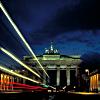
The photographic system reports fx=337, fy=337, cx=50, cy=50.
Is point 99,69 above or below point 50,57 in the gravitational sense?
below

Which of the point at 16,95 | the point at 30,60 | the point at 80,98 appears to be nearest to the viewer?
the point at 80,98

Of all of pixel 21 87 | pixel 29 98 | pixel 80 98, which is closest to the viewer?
pixel 80 98

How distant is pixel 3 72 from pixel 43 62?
156733mm

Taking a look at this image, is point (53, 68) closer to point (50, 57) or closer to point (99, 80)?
point (50, 57)

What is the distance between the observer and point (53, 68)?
652 feet

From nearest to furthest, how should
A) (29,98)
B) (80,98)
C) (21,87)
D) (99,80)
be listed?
(80,98) < (29,98) < (99,80) < (21,87)

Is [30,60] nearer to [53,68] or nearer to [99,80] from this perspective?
[53,68]

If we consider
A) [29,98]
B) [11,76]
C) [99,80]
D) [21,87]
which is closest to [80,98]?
[29,98]

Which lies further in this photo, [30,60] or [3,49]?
[30,60]

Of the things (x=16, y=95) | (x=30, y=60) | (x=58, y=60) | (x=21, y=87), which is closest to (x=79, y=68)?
(x=58, y=60)

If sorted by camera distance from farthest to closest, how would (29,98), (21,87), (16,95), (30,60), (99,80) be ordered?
1. (30,60)
2. (21,87)
3. (99,80)
4. (29,98)
5. (16,95)

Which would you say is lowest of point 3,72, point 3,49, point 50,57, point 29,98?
point 29,98

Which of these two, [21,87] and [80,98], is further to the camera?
[21,87]

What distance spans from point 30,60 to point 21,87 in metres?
144
